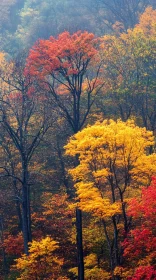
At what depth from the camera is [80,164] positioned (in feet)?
54.5

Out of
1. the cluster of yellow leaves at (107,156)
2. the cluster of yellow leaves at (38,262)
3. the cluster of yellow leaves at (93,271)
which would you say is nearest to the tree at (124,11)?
the cluster of yellow leaves at (107,156)

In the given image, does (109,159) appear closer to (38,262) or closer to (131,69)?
(38,262)

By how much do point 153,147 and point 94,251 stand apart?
871cm

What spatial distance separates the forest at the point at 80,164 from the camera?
14.7 meters

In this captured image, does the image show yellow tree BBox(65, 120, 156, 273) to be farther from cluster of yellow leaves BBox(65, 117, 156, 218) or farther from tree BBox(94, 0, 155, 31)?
tree BBox(94, 0, 155, 31)

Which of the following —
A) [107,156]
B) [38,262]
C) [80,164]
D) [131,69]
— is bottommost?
[38,262]

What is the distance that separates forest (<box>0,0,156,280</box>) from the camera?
14742mm

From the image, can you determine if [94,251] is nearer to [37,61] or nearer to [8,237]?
[8,237]

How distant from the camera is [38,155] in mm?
29109

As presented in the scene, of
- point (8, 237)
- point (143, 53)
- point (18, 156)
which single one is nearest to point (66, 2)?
point (143, 53)

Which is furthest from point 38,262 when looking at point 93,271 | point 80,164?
point 80,164

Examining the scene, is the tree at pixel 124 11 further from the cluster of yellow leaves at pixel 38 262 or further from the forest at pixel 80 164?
the cluster of yellow leaves at pixel 38 262

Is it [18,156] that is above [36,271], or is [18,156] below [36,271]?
above

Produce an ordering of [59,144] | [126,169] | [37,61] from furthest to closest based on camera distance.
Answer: [59,144], [37,61], [126,169]
